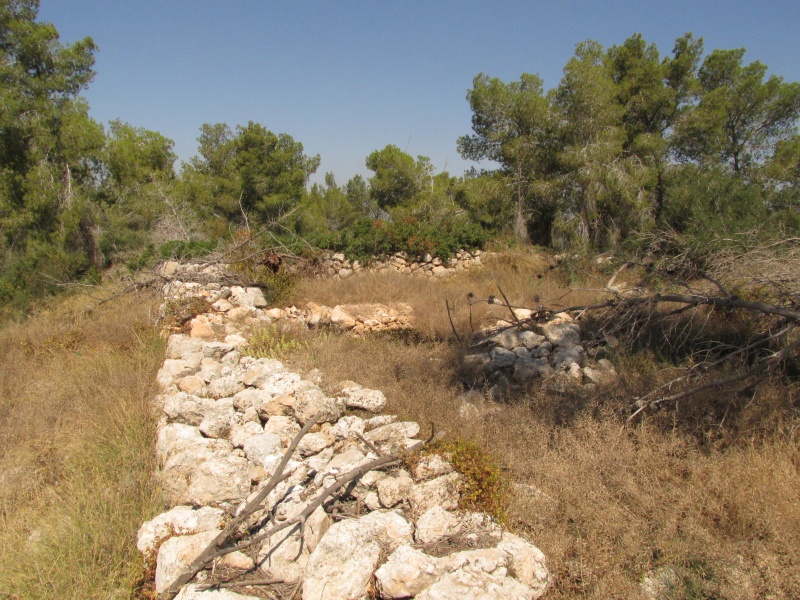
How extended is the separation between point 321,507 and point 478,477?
92 cm

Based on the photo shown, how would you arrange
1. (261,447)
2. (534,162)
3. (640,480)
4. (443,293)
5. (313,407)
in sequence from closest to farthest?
(640,480) < (261,447) < (313,407) < (443,293) < (534,162)

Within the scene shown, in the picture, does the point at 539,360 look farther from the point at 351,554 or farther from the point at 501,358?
the point at 351,554

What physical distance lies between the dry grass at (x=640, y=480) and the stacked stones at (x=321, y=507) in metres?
0.32

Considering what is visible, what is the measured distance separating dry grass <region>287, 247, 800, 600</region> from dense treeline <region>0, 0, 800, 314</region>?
619 centimetres

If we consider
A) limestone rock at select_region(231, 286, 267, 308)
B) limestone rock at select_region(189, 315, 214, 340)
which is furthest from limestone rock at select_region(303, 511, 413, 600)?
limestone rock at select_region(231, 286, 267, 308)

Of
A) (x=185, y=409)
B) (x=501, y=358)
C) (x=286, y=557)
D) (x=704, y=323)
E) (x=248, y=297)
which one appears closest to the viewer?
(x=286, y=557)

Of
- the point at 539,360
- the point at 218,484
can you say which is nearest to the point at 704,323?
the point at 539,360

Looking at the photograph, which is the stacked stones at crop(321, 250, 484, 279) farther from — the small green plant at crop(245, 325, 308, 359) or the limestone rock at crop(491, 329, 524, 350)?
the limestone rock at crop(491, 329, 524, 350)

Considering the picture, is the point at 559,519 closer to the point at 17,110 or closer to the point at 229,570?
the point at 229,570

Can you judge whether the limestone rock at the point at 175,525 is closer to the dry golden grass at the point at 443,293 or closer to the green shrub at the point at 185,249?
the dry golden grass at the point at 443,293

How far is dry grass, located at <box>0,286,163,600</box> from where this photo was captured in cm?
273

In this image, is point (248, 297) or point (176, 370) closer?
point (176, 370)

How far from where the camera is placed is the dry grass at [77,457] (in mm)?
2734

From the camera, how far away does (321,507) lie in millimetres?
2934
